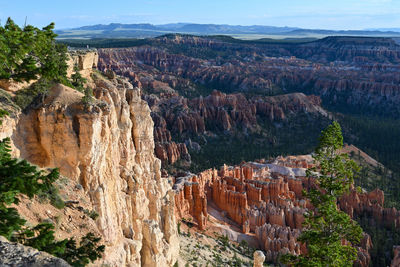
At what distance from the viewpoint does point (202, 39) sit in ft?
591

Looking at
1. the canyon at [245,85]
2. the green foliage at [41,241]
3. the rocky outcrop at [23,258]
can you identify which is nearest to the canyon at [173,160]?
the canyon at [245,85]

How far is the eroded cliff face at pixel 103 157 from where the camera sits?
12961 millimetres

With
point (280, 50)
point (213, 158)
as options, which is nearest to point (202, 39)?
point (280, 50)

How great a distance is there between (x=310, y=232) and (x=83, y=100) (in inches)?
392

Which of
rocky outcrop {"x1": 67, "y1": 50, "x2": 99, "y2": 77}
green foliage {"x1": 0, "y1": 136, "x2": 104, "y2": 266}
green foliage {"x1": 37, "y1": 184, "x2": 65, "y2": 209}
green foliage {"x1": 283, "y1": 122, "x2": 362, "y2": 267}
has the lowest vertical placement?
green foliage {"x1": 283, "y1": 122, "x2": 362, "y2": 267}

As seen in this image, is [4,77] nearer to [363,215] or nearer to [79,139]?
[79,139]

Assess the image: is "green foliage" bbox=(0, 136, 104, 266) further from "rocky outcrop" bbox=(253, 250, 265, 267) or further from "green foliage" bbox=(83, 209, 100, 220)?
"rocky outcrop" bbox=(253, 250, 265, 267)

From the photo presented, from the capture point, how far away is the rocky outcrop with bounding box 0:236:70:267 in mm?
4932

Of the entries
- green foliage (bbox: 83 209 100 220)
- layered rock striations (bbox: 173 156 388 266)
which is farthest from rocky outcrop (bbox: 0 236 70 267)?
layered rock striations (bbox: 173 156 388 266)

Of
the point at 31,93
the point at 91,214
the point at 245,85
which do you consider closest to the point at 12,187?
the point at 91,214

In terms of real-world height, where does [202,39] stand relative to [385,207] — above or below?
above

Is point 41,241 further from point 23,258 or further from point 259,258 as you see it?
point 259,258

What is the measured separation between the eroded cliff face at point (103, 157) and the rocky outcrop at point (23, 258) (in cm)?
594

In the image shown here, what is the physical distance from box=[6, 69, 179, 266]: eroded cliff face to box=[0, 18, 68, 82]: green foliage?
0.91 m
